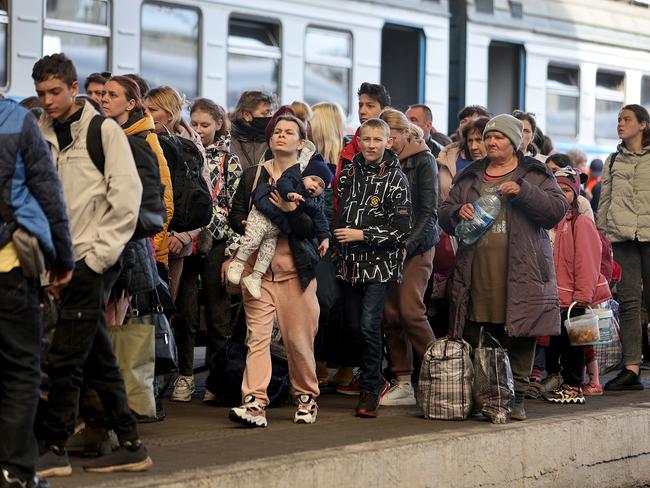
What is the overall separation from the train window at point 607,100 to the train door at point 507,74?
175cm

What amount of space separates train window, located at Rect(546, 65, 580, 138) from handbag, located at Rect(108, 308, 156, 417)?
11.6 m

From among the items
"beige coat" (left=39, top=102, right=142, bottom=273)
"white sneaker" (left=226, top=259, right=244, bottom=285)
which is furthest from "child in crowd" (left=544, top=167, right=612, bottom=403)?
"beige coat" (left=39, top=102, right=142, bottom=273)

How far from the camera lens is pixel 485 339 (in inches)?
324

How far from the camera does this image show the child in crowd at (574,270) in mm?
9172

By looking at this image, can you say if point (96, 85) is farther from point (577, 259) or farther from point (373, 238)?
point (577, 259)

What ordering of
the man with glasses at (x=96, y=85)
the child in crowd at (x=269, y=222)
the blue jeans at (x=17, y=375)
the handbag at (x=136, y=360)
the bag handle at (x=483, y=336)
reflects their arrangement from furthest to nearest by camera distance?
the man with glasses at (x=96, y=85) → the bag handle at (x=483, y=336) → the child in crowd at (x=269, y=222) → the handbag at (x=136, y=360) → the blue jeans at (x=17, y=375)

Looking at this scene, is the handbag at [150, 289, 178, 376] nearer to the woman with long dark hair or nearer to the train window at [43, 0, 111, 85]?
the woman with long dark hair

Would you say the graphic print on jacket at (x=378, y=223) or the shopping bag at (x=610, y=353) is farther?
the shopping bag at (x=610, y=353)

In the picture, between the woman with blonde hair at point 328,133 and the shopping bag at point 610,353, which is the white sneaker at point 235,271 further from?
the shopping bag at point 610,353

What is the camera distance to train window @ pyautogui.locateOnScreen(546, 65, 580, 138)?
57.9 feet

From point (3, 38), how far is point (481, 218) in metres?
4.95

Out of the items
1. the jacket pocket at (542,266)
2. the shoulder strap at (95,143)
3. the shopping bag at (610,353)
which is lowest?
the shopping bag at (610,353)

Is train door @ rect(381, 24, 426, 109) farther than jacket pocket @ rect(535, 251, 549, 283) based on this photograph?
Yes

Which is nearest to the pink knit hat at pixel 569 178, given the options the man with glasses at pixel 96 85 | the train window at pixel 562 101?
the man with glasses at pixel 96 85
